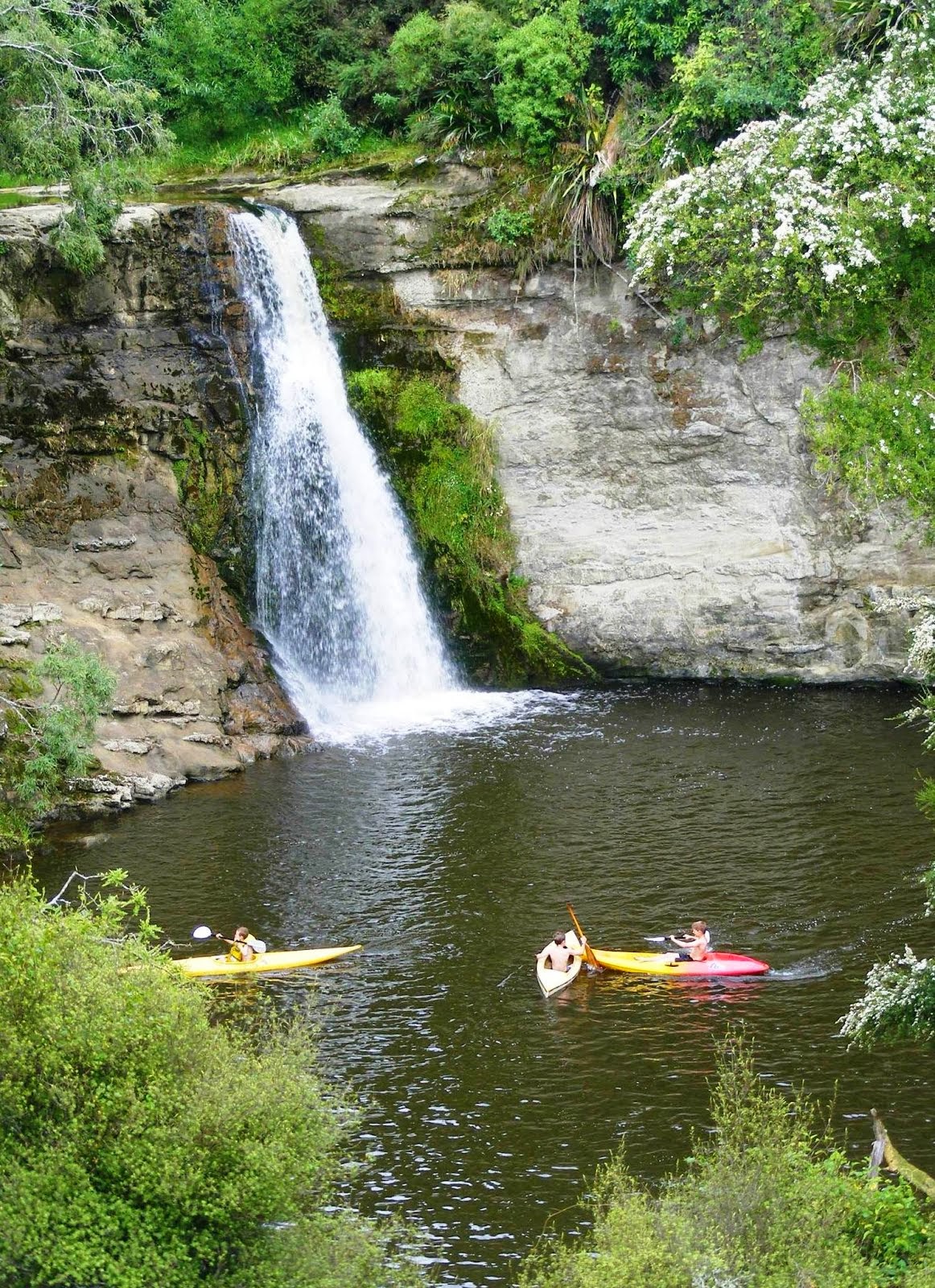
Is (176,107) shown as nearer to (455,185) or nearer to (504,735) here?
(455,185)

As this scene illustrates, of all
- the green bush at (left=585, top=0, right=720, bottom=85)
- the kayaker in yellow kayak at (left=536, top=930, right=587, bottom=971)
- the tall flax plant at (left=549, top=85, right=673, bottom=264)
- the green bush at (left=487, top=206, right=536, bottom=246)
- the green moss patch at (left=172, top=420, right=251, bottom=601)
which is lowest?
the kayaker in yellow kayak at (left=536, top=930, right=587, bottom=971)

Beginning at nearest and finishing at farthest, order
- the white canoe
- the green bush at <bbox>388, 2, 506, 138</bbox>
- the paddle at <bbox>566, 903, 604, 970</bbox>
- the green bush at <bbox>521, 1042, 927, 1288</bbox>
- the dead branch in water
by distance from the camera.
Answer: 1. the green bush at <bbox>521, 1042, 927, 1288</bbox>
2. the dead branch in water
3. the white canoe
4. the paddle at <bbox>566, 903, 604, 970</bbox>
5. the green bush at <bbox>388, 2, 506, 138</bbox>

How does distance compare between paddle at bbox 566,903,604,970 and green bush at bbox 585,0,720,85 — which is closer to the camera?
paddle at bbox 566,903,604,970

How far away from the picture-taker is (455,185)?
27.2 metres

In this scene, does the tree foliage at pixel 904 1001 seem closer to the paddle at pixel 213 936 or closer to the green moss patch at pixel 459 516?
the paddle at pixel 213 936

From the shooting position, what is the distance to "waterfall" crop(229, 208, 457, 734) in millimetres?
26297

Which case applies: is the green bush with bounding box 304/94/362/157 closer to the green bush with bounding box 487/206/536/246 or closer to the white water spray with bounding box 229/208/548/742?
the white water spray with bounding box 229/208/548/742

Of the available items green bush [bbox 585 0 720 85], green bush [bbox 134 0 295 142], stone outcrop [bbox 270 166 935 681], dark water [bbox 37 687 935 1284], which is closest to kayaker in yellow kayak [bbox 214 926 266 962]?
dark water [bbox 37 687 935 1284]

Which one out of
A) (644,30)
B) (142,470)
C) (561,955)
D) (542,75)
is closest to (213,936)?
(561,955)

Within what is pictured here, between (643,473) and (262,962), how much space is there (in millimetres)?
13736

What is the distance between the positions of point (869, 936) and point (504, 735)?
9192mm

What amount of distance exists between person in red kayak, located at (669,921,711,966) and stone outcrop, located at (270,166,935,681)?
36.8ft

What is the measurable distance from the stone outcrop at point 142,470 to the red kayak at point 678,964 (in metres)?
9.47

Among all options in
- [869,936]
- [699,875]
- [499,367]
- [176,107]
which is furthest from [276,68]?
[869,936]
